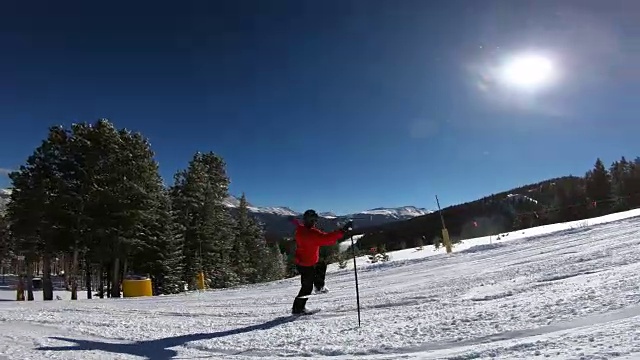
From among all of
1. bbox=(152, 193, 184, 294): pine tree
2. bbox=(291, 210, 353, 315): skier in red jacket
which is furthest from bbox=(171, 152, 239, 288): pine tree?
bbox=(291, 210, 353, 315): skier in red jacket

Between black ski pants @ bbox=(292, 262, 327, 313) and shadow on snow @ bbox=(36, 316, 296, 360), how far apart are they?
76 cm

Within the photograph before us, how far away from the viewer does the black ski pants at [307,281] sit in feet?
25.3

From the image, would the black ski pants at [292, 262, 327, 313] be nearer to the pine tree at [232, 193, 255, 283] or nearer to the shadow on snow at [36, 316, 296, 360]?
the shadow on snow at [36, 316, 296, 360]

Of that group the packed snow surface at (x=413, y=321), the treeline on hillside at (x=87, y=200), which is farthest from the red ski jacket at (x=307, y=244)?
the treeline on hillside at (x=87, y=200)

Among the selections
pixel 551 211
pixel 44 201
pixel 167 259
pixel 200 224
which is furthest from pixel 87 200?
pixel 551 211

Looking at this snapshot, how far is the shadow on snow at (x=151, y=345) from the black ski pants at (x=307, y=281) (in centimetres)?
76

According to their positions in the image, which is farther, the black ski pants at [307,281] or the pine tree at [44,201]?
the pine tree at [44,201]

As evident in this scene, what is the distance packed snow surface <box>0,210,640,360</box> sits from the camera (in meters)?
4.09

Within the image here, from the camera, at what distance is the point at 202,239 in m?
43.9

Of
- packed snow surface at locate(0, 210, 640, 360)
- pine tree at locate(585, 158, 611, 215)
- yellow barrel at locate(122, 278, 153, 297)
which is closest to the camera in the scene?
packed snow surface at locate(0, 210, 640, 360)

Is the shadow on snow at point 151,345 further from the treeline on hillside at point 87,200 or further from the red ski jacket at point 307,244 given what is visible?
the treeline on hillside at point 87,200

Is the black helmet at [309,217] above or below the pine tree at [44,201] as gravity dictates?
below

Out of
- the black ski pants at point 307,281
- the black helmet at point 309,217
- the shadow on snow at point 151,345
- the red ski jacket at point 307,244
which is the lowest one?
the shadow on snow at point 151,345

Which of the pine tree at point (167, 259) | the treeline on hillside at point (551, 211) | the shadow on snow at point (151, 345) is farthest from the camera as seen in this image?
the pine tree at point (167, 259)
